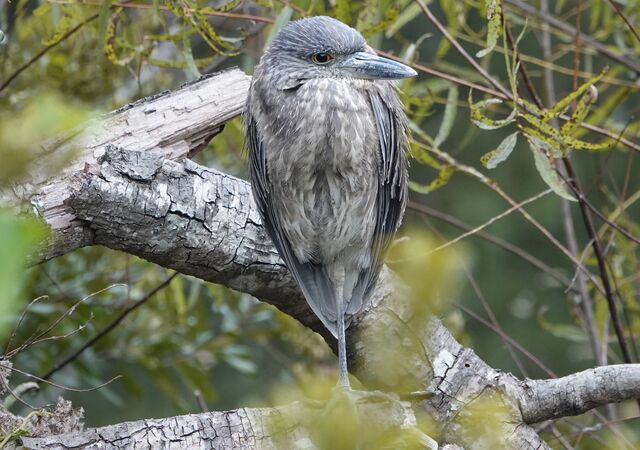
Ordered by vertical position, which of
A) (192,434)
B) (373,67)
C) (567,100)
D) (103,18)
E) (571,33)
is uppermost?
(571,33)

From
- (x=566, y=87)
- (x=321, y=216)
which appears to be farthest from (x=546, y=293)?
(x=321, y=216)

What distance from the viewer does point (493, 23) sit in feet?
6.68

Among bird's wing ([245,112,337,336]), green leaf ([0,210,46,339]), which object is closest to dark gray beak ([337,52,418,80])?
bird's wing ([245,112,337,336])

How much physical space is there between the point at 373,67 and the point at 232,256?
1.84 ft

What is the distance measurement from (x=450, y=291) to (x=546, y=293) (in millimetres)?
5095

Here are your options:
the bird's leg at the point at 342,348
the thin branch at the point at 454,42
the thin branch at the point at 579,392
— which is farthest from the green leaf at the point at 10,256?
the thin branch at the point at 454,42

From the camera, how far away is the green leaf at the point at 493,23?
6.49 ft

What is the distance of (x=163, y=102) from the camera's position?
6.81 ft

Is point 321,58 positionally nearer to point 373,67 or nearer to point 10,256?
point 373,67

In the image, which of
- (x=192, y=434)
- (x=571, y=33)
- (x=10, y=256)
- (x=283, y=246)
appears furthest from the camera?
(x=571, y=33)

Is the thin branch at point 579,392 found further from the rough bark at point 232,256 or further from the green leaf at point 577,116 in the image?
the green leaf at point 577,116

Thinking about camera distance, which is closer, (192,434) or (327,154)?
(192,434)

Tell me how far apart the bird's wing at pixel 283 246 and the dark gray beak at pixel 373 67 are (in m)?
0.28

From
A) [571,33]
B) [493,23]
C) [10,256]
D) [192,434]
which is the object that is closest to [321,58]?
[493,23]
